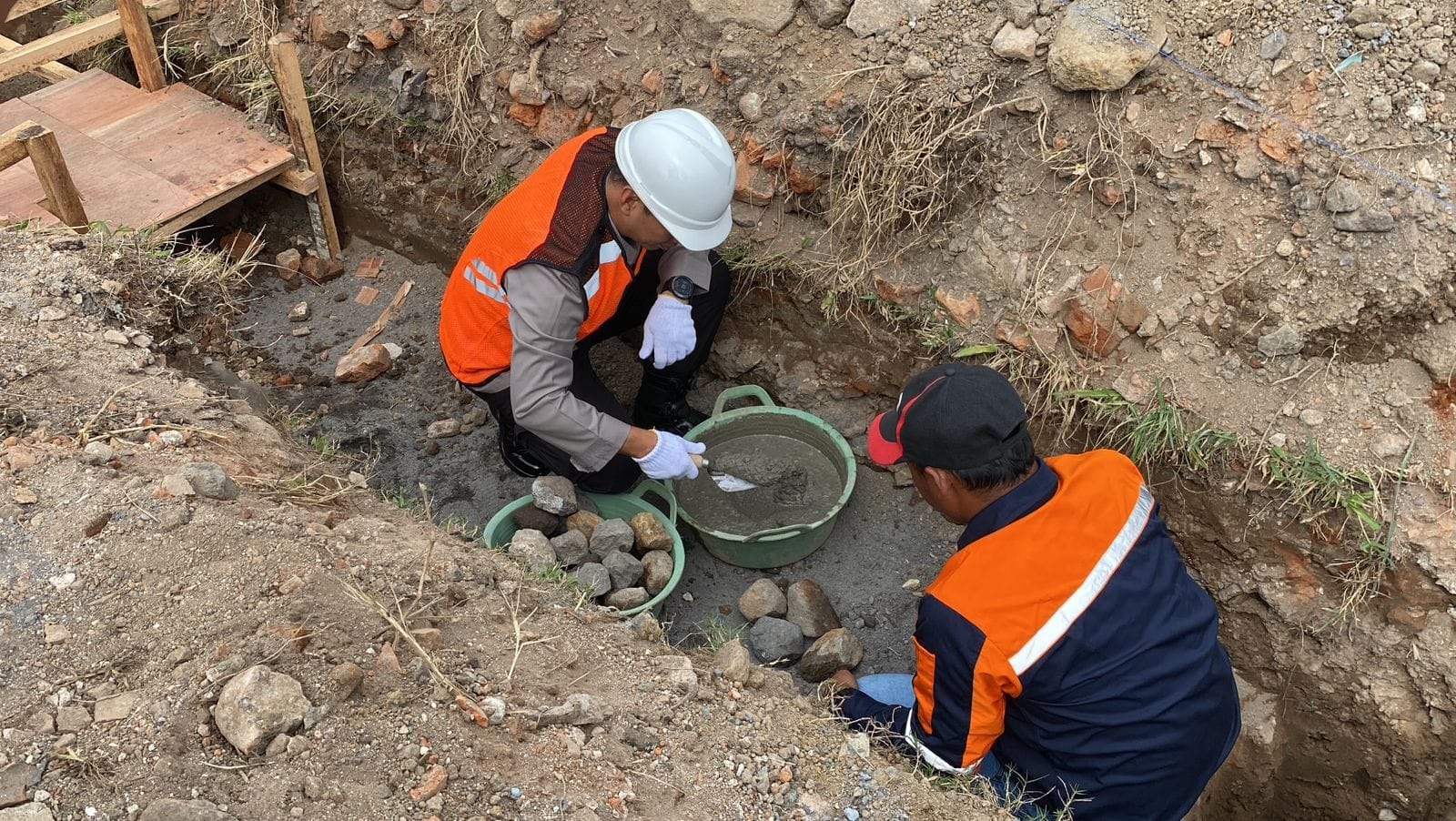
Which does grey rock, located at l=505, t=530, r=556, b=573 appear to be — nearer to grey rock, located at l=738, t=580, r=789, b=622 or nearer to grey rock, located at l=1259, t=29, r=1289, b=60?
grey rock, located at l=738, t=580, r=789, b=622

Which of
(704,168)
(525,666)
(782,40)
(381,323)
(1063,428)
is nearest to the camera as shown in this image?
(525,666)

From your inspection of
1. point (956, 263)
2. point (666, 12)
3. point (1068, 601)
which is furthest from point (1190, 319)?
point (666, 12)

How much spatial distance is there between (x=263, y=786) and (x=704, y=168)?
173cm

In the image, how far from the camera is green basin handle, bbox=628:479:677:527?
3010mm

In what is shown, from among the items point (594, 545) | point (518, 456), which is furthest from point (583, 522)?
point (518, 456)

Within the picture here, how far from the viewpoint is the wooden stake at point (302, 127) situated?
147 inches

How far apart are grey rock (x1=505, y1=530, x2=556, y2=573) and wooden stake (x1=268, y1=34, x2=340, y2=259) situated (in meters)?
2.15

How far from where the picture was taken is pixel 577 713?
6.37 ft

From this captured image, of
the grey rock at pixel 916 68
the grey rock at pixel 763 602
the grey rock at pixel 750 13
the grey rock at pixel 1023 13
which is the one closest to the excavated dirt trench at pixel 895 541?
the grey rock at pixel 763 602

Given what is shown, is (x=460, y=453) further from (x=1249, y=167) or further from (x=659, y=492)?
(x=1249, y=167)

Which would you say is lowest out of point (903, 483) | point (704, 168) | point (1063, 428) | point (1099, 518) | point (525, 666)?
point (903, 483)

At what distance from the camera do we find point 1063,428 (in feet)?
9.83

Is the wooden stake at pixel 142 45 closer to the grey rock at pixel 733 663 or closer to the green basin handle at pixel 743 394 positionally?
the green basin handle at pixel 743 394

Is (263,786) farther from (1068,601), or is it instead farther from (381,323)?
(381,323)
